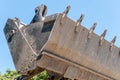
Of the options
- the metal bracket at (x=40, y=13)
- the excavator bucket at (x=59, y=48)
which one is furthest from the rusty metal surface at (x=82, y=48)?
the metal bracket at (x=40, y=13)

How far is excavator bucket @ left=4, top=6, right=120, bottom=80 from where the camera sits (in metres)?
5.59

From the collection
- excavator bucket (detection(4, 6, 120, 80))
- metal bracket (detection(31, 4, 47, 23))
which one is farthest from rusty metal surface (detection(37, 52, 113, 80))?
metal bracket (detection(31, 4, 47, 23))

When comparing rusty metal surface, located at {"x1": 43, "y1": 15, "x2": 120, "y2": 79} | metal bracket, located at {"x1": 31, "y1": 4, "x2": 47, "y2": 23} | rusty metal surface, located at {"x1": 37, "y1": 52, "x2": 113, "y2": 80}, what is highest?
metal bracket, located at {"x1": 31, "y1": 4, "x2": 47, "y2": 23}

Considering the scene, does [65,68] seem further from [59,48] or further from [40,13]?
[40,13]

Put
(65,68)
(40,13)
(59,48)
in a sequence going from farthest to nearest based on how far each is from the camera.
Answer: (40,13)
(65,68)
(59,48)

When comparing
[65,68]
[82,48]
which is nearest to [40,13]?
[82,48]

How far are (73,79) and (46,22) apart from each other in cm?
134

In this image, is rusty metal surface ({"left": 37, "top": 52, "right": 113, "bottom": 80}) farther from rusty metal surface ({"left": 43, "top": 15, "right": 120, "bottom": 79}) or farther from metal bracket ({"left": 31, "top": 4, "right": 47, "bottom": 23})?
metal bracket ({"left": 31, "top": 4, "right": 47, "bottom": 23})

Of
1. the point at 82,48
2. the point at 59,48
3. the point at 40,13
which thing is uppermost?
the point at 40,13

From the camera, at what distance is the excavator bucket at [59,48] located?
5.59 meters

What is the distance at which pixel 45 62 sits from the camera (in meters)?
5.63

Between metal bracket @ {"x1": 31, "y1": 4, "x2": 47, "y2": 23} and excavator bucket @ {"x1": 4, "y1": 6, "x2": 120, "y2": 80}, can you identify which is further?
metal bracket @ {"x1": 31, "y1": 4, "x2": 47, "y2": 23}

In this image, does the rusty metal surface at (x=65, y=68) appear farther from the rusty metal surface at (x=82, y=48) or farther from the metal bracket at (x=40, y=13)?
the metal bracket at (x=40, y=13)

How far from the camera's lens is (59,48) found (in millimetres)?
5727
